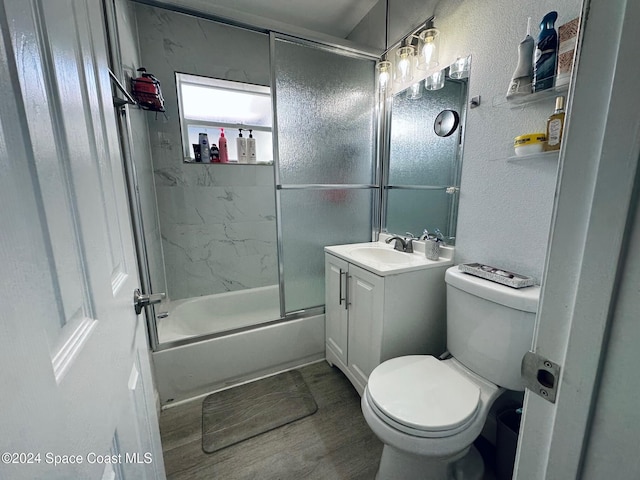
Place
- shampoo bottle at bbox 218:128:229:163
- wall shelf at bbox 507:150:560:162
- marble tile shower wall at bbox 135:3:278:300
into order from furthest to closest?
shampoo bottle at bbox 218:128:229:163
marble tile shower wall at bbox 135:3:278:300
wall shelf at bbox 507:150:560:162

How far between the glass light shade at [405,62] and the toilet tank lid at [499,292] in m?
1.30

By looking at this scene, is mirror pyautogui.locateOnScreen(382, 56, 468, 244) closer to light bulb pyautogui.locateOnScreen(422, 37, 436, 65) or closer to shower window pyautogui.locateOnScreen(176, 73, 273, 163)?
light bulb pyautogui.locateOnScreen(422, 37, 436, 65)

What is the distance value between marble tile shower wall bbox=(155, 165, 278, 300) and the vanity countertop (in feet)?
2.92

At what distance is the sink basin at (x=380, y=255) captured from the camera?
171 cm

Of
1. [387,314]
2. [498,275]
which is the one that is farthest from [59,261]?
[498,275]

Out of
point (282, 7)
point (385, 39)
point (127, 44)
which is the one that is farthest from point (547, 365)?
point (282, 7)

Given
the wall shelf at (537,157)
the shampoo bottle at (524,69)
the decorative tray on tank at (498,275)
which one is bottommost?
the decorative tray on tank at (498,275)

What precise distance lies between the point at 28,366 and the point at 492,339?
135 cm

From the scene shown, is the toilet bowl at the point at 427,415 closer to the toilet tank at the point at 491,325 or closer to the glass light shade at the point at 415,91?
the toilet tank at the point at 491,325

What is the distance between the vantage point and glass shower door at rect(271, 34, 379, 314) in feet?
5.82

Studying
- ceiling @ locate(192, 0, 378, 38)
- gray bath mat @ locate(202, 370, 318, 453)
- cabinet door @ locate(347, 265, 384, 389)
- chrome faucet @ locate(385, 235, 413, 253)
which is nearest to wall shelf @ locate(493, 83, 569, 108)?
chrome faucet @ locate(385, 235, 413, 253)

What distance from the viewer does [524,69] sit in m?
1.07

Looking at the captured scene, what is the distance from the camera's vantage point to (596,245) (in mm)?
341

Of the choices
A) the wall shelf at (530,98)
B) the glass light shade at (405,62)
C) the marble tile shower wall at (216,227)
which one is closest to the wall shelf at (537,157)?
the wall shelf at (530,98)
